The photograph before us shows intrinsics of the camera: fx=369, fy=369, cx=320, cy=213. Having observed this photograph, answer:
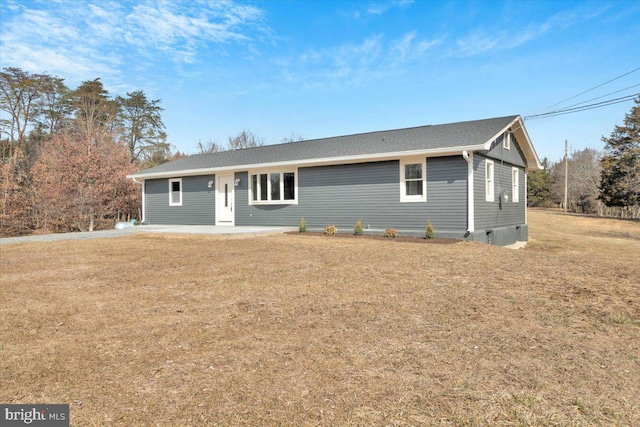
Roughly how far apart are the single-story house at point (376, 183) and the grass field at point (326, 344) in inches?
188

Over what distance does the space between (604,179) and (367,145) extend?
3084cm

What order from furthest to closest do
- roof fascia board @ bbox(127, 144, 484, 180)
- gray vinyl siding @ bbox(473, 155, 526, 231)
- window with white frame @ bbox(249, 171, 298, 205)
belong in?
window with white frame @ bbox(249, 171, 298, 205)
gray vinyl siding @ bbox(473, 155, 526, 231)
roof fascia board @ bbox(127, 144, 484, 180)

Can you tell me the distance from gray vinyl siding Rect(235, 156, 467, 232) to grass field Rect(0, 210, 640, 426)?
4.64 meters

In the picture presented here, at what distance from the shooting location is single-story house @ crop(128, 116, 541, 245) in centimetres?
1110

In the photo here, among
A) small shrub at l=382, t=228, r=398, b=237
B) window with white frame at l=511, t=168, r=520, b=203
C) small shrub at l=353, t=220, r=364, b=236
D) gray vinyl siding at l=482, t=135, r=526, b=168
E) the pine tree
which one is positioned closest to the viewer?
small shrub at l=382, t=228, r=398, b=237

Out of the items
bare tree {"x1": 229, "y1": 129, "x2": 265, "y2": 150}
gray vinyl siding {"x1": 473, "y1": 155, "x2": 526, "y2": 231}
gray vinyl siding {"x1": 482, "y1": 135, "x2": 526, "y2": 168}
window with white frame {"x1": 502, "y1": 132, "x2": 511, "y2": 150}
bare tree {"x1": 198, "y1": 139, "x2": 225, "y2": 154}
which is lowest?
gray vinyl siding {"x1": 473, "y1": 155, "x2": 526, "y2": 231}

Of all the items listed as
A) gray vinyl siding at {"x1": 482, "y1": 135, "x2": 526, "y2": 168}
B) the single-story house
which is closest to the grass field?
the single-story house

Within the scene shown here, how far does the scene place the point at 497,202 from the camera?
1288cm

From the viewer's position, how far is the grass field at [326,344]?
2.21 meters

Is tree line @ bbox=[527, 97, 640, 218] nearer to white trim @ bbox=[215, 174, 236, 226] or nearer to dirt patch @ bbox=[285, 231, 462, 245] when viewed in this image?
dirt patch @ bbox=[285, 231, 462, 245]

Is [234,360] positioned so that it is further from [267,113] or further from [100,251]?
[267,113]

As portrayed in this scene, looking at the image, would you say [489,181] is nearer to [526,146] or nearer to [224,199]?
[526,146]

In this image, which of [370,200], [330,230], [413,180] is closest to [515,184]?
[413,180]

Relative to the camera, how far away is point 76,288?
5.26 metres
